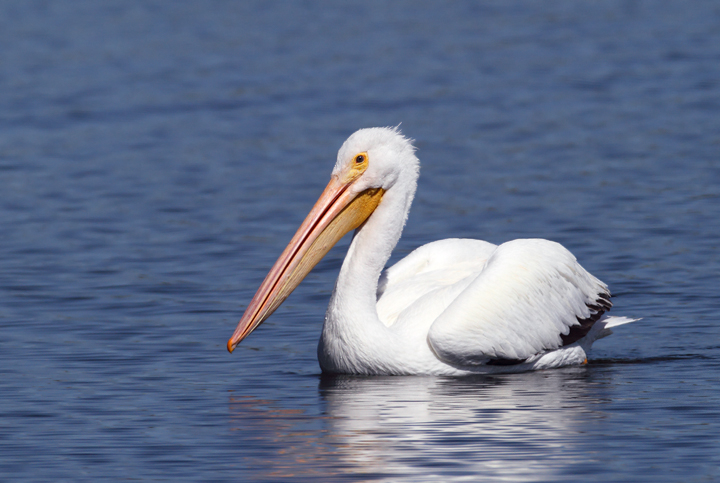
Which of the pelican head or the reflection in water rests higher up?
the pelican head

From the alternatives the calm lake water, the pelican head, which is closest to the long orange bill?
the pelican head

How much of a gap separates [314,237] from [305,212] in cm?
420

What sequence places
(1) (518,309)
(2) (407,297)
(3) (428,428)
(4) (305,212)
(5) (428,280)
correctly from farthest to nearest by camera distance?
(4) (305,212)
(5) (428,280)
(2) (407,297)
(1) (518,309)
(3) (428,428)

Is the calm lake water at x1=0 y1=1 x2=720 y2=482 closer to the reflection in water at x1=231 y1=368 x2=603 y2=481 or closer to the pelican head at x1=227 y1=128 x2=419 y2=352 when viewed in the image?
the reflection in water at x1=231 y1=368 x2=603 y2=481

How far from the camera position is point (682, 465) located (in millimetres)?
5188

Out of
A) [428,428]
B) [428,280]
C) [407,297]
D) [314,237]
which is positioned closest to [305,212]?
[428,280]

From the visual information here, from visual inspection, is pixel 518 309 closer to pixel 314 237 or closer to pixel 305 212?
pixel 314 237

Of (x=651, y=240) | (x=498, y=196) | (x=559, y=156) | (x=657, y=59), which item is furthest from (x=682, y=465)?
(x=657, y=59)

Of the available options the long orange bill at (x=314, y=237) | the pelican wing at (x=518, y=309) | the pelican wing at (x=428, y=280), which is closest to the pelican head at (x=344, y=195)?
the long orange bill at (x=314, y=237)

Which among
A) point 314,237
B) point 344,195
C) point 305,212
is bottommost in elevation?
point 305,212

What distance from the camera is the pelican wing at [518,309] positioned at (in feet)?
21.6

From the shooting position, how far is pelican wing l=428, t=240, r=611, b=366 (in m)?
6.59

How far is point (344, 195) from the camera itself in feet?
22.9

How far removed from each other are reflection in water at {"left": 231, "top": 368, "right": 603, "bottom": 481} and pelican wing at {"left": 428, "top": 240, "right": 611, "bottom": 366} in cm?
20
